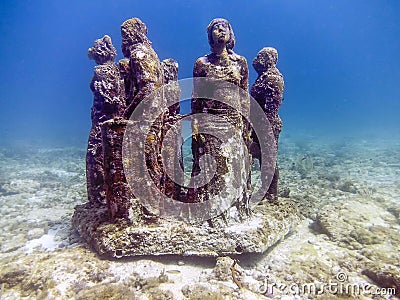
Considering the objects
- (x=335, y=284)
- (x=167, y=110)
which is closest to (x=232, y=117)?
(x=167, y=110)

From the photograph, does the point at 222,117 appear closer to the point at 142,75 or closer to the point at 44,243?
the point at 142,75

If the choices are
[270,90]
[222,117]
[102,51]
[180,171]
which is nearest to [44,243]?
[180,171]

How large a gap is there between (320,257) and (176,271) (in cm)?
254

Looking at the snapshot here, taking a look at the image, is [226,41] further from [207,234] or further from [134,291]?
[134,291]

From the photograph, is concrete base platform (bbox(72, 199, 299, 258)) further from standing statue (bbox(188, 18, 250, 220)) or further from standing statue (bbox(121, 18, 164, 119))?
standing statue (bbox(121, 18, 164, 119))

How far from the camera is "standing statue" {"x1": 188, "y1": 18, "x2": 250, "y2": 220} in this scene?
15.9ft

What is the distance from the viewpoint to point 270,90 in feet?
20.9

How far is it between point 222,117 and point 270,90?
2.00m

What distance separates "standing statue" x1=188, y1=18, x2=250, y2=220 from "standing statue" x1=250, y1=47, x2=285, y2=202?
3.93 ft

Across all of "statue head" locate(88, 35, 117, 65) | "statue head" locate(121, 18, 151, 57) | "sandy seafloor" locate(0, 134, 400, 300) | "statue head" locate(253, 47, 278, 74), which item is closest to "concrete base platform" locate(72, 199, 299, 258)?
"sandy seafloor" locate(0, 134, 400, 300)

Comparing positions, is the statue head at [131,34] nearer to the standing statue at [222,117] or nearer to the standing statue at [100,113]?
the standing statue at [100,113]

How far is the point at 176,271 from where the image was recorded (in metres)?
4.34

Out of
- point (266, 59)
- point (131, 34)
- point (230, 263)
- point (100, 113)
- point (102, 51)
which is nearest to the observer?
point (230, 263)

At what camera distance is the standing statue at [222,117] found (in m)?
4.86
